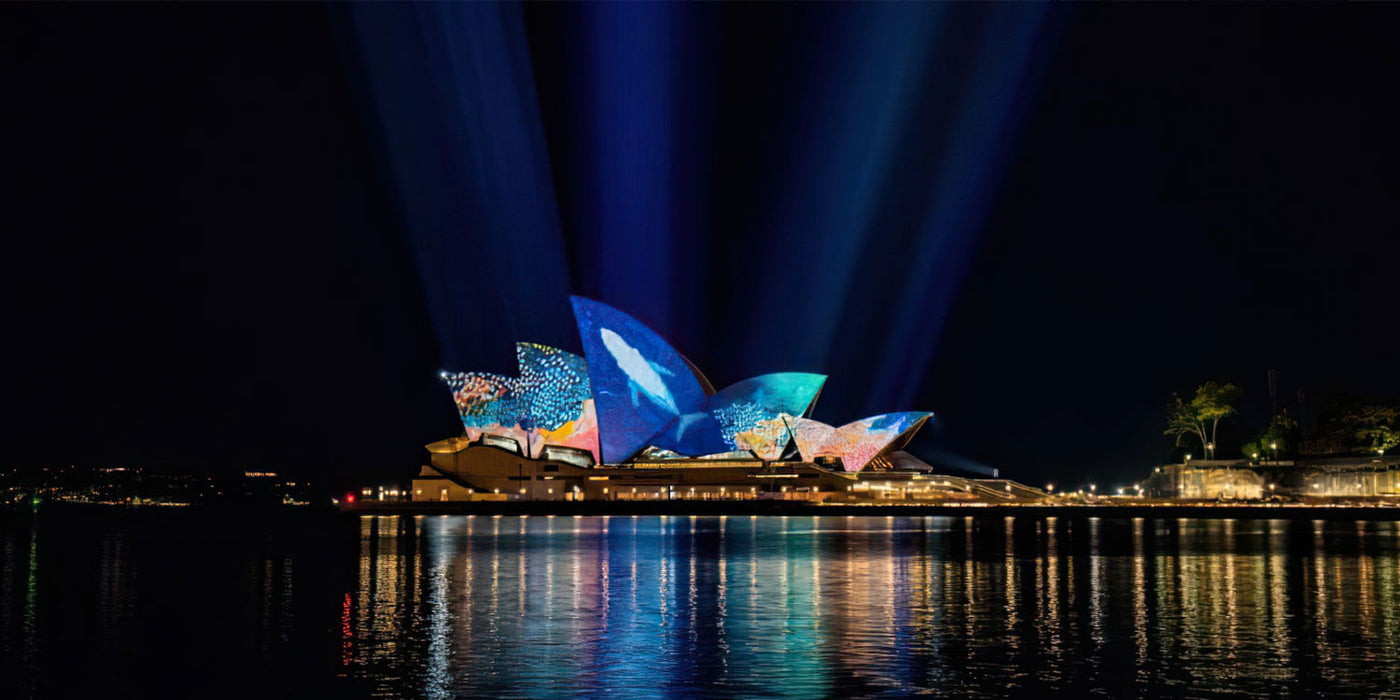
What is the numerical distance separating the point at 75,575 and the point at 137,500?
136 metres

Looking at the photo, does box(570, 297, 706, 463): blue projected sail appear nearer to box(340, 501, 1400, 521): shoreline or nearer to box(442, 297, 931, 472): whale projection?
box(442, 297, 931, 472): whale projection

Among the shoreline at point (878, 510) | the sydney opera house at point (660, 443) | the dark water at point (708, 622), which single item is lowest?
the shoreline at point (878, 510)

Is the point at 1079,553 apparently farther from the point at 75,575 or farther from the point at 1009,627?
the point at 75,575

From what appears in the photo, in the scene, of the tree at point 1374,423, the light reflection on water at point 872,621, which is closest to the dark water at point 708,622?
the light reflection on water at point 872,621

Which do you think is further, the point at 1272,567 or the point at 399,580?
the point at 1272,567

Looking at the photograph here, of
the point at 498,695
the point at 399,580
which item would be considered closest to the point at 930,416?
the point at 399,580

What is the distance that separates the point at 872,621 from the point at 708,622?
2621 millimetres

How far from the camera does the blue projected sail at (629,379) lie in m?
85.5

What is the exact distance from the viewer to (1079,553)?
41.0m

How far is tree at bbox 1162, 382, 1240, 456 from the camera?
9456 cm

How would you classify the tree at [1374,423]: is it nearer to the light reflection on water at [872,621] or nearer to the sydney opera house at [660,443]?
the sydney opera house at [660,443]

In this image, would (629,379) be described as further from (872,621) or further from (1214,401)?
(872,621)

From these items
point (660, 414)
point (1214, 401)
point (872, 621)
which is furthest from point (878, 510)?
point (872, 621)

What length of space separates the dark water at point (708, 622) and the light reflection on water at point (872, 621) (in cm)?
7
